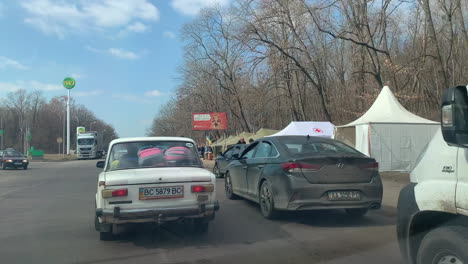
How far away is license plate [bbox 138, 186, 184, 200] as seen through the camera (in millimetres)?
5824

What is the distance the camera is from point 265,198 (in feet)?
26.3

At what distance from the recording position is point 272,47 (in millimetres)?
25609

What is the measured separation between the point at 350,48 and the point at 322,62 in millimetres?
2080

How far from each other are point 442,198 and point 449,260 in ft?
1.67

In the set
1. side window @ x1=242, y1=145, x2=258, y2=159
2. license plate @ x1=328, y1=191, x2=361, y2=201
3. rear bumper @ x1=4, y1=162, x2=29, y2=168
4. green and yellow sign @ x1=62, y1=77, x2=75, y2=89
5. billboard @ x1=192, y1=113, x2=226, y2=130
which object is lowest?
rear bumper @ x1=4, y1=162, x2=29, y2=168

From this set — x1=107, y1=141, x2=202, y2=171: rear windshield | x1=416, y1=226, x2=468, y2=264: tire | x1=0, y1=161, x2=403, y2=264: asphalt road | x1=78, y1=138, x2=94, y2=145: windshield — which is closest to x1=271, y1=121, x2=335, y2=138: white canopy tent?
x1=0, y1=161, x2=403, y2=264: asphalt road

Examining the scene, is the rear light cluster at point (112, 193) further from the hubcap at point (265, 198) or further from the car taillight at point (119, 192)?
the hubcap at point (265, 198)

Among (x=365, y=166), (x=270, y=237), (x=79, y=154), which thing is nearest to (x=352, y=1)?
(x=365, y=166)

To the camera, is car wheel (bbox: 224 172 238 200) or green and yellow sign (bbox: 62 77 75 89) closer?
car wheel (bbox: 224 172 238 200)

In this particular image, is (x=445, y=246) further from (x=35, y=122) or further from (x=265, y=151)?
(x=35, y=122)

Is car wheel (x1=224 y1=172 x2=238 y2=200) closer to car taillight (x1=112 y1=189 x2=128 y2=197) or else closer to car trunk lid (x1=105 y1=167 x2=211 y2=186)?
car trunk lid (x1=105 y1=167 x2=211 y2=186)

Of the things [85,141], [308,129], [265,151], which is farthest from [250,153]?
[85,141]

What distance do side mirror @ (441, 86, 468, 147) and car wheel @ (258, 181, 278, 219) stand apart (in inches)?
190

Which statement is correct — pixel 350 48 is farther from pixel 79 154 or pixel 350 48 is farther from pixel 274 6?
pixel 79 154
